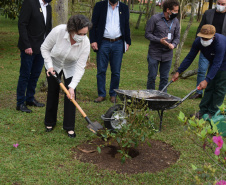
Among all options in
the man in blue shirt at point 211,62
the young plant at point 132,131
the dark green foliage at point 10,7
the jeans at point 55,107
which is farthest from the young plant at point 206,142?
the dark green foliage at point 10,7

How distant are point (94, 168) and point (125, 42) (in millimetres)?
3307

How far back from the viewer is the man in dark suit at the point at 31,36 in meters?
5.23

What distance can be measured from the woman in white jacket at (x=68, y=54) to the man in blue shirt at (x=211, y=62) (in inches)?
65.2

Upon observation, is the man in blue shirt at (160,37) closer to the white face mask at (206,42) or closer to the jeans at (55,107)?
the white face mask at (206,42)

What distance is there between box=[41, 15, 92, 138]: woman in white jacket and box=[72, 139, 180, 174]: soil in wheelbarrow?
56cm

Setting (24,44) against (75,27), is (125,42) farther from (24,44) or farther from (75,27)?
(75,27)

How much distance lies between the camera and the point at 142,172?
12.5ft

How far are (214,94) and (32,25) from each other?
3333 mm

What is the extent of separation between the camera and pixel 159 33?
5996 millimetres

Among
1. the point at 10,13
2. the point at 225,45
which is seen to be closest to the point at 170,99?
the point at 225,45

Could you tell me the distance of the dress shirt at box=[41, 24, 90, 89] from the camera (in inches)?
167

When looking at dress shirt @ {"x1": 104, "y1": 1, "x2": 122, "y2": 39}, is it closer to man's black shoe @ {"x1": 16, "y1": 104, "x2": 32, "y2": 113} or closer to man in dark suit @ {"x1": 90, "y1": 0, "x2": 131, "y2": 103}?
man in dark suit @ {"x1": 90, "y1": 0, "x2": 131, "y2": 103}

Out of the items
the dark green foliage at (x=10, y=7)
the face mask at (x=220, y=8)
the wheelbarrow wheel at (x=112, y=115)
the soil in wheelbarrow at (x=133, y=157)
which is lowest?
the soil in wheelbarrow at (x=133, y=157)

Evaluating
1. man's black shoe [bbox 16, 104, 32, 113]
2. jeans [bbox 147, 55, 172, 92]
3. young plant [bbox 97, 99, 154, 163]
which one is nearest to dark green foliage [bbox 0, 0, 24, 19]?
man's black shoe [bbox 16, 104, 32, 113]
